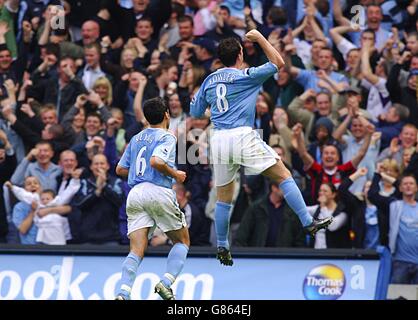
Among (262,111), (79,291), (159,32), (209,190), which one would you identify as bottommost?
(79,291)

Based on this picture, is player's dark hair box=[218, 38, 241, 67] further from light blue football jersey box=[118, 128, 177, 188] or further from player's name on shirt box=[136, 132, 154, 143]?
player's name on shirt box=[136, 132, 154, 143]

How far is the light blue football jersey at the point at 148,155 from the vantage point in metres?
13.6

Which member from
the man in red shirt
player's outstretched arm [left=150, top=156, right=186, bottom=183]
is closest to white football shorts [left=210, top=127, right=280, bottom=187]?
player's outstretched arm [left=150, top=156, right=186, bottom=183]

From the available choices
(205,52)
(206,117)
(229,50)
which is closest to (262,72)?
(229,50)

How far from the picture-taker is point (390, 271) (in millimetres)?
17172

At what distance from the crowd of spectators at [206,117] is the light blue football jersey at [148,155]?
451 cm

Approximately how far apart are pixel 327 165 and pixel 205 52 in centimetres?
299

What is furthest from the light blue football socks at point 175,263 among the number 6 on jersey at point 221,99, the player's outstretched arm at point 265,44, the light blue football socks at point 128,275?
the player's outstretched arm at point 265,44

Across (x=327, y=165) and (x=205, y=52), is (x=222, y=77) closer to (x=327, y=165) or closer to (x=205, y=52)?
(x=327, y=165)

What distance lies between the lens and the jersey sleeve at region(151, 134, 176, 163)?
1344 cm

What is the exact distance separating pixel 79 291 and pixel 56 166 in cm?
267

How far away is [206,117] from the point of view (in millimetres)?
19000

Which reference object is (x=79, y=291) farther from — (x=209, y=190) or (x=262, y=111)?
(x=262, y=111)
